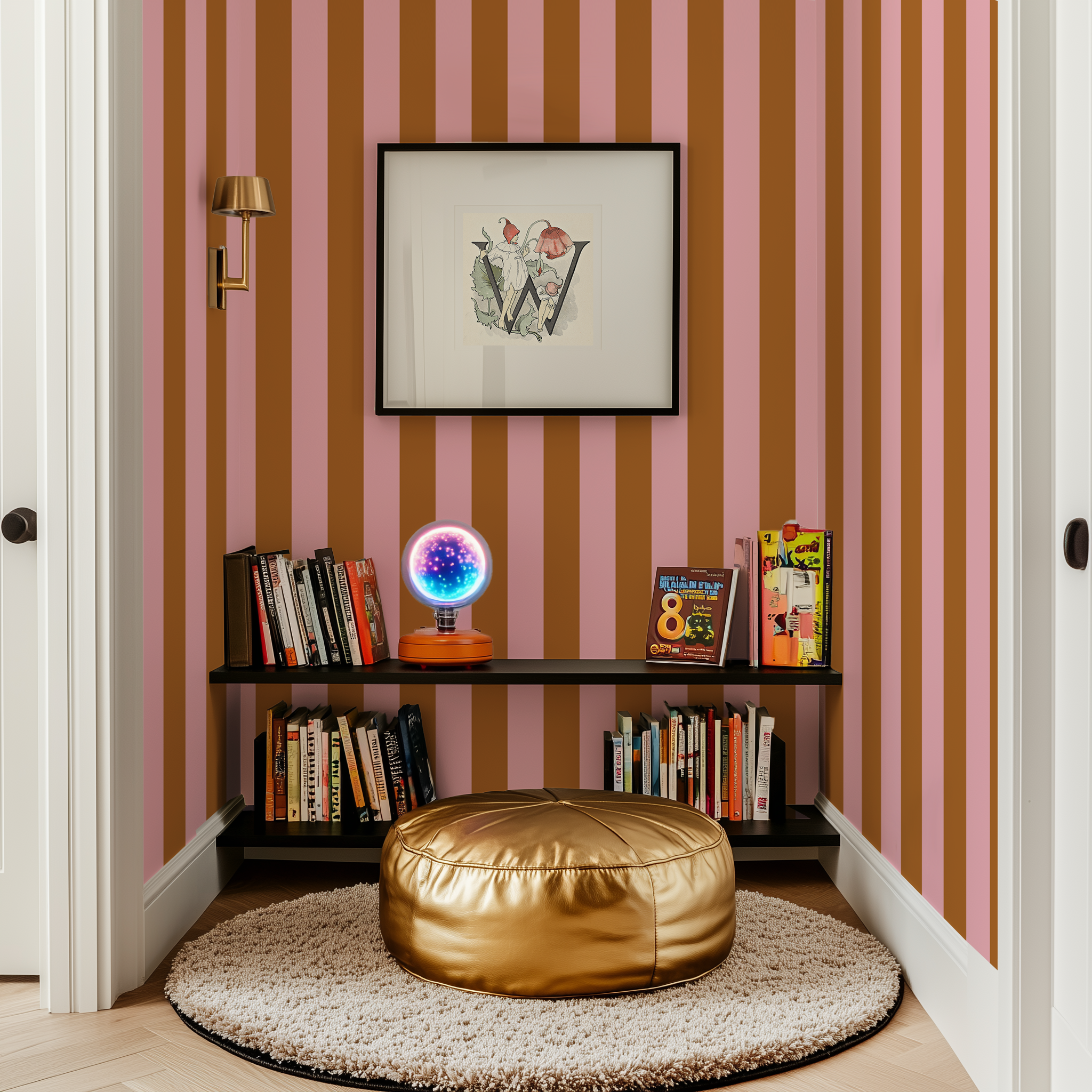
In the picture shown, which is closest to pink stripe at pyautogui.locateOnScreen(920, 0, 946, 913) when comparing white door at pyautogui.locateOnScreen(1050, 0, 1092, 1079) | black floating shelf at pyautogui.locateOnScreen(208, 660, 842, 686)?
white door at pyautogui.locateOnScreen(1050, 0, 1092, 1079)

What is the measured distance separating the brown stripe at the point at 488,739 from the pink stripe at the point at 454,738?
11 millimetres

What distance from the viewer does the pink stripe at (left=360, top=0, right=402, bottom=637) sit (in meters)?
2.59

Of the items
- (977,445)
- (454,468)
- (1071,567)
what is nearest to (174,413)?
(454,468)

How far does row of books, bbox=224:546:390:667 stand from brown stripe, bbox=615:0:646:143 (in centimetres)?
137

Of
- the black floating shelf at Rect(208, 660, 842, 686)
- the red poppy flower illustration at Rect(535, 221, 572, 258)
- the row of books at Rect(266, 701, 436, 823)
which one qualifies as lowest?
the row of books at Rect(266, 701, 436, 823)

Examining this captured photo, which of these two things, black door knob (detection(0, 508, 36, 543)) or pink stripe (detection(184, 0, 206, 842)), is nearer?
black door knob (detection(0, 508, 36, 543))

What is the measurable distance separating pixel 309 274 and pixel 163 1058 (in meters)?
1.88

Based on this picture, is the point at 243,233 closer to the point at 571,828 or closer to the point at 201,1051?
the point at 571,828

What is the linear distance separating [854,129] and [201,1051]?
7.71 feet

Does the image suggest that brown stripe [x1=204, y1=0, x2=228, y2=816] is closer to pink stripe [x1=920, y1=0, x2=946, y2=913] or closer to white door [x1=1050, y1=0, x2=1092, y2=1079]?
pink stripe [x1=920, y1=0, x2=946, y2=913]

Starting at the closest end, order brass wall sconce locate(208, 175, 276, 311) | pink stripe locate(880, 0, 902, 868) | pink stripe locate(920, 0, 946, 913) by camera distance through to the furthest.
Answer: pink stripe locate(920, 0, 946, 913), pink stripe locate(880, 0, 902, 868), brass wall sconce locate(208, 175, 276, 311)

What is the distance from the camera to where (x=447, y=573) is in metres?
2.43

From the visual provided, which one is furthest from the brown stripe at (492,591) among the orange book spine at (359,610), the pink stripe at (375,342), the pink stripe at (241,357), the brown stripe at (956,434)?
the brown stripe at (956,434)

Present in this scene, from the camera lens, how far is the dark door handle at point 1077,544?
128 centimetres
